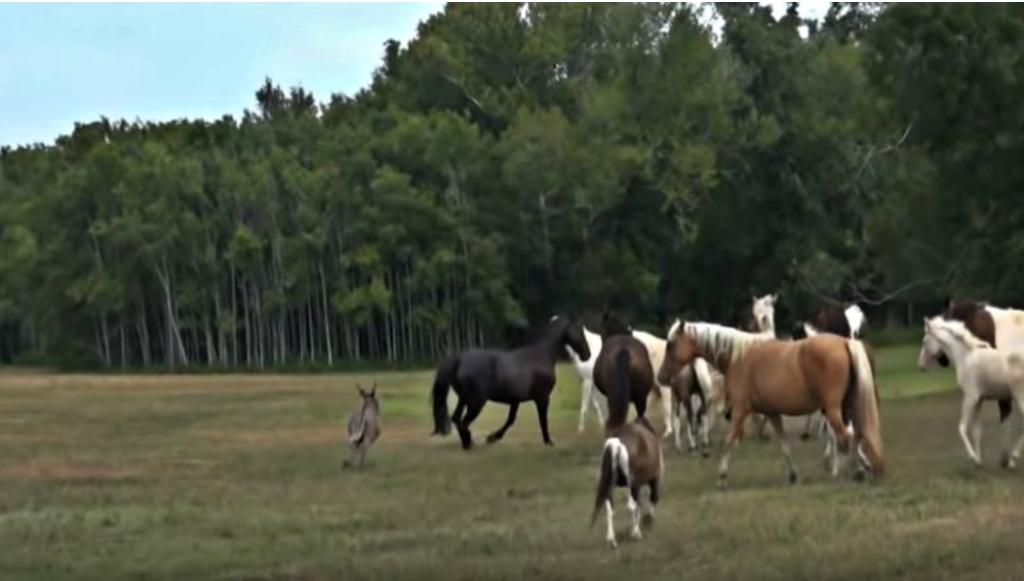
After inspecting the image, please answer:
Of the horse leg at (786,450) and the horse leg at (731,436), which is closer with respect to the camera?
the horse leg at (786,450)

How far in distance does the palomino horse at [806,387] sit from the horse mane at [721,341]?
0.09 ft

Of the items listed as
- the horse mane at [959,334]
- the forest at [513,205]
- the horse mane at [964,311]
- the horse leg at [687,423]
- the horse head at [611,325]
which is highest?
the forest at [513,205]

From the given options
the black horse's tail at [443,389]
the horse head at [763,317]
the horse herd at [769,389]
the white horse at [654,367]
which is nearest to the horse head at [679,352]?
the horse herd at [769,389]

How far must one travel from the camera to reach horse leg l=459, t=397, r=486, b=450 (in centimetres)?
2603

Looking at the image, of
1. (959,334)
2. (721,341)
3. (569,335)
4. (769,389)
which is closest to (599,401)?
(569,335)

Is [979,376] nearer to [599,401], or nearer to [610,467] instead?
[610,467]

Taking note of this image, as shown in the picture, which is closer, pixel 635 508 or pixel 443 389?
pixel 635 508

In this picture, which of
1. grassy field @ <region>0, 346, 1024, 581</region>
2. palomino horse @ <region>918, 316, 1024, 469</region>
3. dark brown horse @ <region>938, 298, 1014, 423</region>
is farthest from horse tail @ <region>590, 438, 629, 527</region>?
dark brown horse @ <region>938, 298, 1014, 423</region>

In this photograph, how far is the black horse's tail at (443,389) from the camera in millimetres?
27078

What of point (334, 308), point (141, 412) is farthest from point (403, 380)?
point (334, 308)

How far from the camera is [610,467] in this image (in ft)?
44.2

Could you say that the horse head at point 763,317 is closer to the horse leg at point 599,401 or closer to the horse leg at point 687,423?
the horse leg at point 599,401

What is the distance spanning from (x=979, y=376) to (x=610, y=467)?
661cm

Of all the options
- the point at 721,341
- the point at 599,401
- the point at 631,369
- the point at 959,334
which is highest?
the point at 721,341
